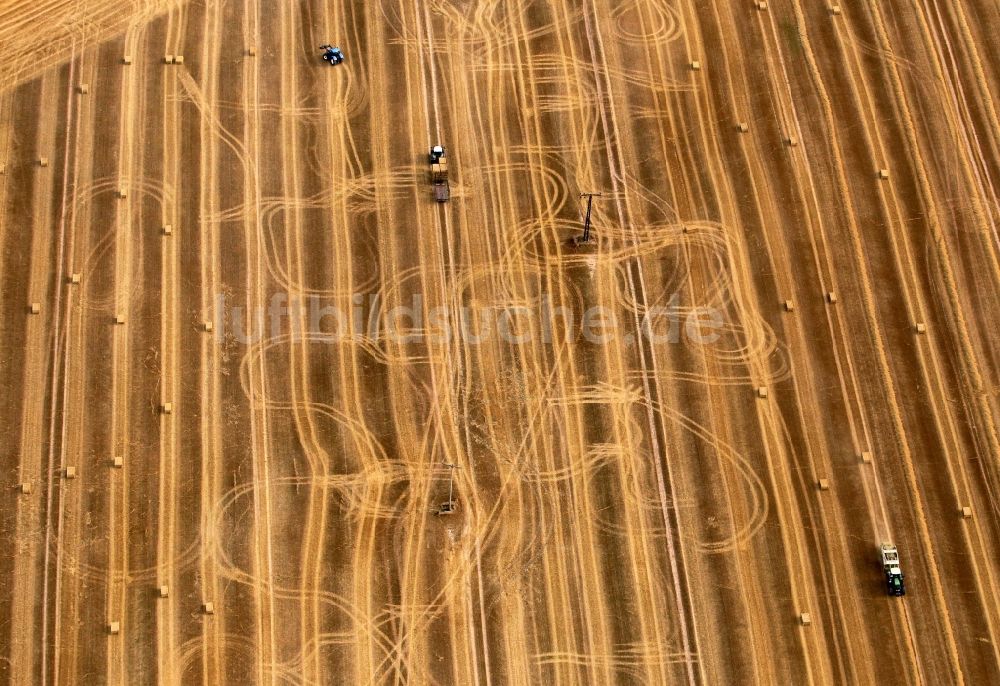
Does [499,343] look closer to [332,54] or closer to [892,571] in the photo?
[332,54]

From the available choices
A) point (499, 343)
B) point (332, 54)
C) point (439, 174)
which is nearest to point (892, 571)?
point (499, 343)

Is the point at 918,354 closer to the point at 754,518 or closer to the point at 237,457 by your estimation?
the point at 754,518

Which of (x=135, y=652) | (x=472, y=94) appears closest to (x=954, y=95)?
(x=472, y=94)

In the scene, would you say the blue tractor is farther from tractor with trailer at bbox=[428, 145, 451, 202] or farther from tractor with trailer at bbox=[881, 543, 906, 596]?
tractor with trailer at bbox=[881, 543, 906, 596]

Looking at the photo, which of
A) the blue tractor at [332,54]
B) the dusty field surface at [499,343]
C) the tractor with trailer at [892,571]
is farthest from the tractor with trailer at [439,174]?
the tractor with trailer at [892,571]

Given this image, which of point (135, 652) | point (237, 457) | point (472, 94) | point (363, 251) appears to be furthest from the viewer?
point (472, 94)

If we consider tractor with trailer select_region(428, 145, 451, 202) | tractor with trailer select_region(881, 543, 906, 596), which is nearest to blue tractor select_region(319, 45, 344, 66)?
tractor with trailer select_region(428, 145, 451, 202)

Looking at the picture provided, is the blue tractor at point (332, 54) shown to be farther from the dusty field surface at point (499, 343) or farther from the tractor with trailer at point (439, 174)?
the tractor with trailer at point (439, 174)
